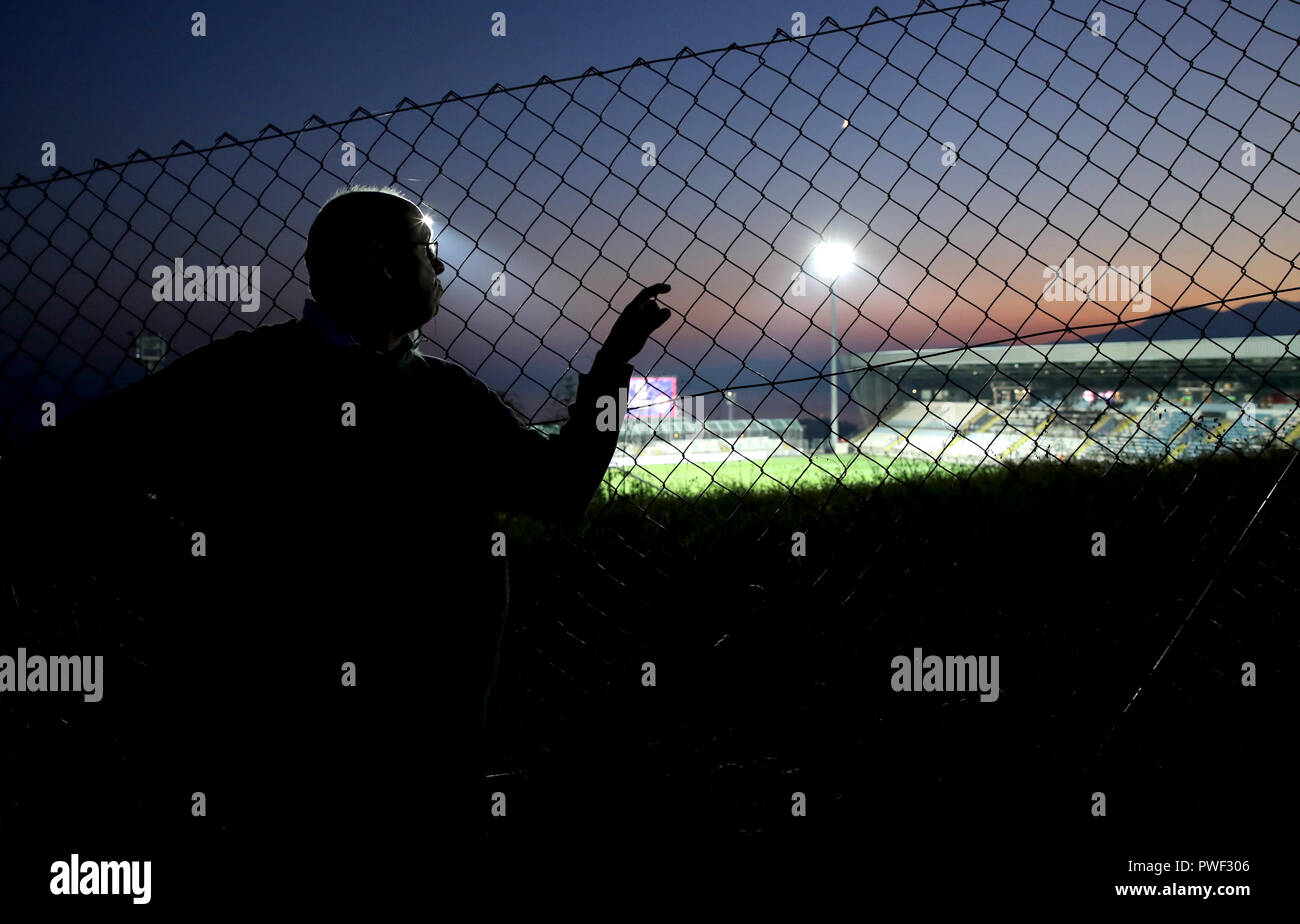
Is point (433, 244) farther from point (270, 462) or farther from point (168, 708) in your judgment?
point (168, 708)

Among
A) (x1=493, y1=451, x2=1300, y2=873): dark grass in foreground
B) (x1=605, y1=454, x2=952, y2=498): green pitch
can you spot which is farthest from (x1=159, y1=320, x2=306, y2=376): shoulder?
(x1=493, y1=451, x2=1300, y2=873): dark grass in foreground

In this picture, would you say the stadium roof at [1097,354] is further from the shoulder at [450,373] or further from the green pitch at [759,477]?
the shoulder at [450,373]

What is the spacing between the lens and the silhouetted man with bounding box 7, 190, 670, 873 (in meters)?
1.47

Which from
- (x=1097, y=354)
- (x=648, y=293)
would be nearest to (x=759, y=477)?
(x=1097, y=354)

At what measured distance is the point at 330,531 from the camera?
148 centimetres

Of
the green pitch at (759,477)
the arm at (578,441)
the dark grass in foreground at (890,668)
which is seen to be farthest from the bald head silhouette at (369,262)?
the dark grass in foreground at (890,668)

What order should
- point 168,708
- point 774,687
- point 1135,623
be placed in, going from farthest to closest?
point 1135,623 → point 774,687 → point 168,708

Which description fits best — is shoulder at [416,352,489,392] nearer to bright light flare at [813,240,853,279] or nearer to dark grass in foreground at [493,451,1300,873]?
bright light flare at [813,240,853,279]

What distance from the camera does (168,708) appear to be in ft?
9.25

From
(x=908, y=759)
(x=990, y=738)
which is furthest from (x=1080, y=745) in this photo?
(x=908, y=759)

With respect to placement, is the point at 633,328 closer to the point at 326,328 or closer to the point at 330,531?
the point at 326,328

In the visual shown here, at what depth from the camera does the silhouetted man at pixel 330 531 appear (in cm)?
147

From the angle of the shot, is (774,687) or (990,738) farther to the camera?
(774,687)

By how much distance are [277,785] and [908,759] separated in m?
2.06
